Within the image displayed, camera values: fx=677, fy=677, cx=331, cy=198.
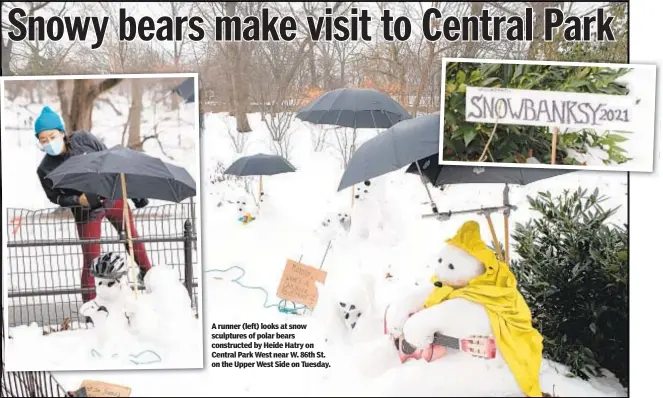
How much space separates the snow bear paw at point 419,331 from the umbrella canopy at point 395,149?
2.17ft

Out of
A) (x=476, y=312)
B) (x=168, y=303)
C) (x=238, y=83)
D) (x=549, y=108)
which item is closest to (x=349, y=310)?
(x=476, y=312)

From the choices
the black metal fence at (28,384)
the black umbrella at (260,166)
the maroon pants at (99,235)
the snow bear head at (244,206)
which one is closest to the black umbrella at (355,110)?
the black umbrella at (260,166)

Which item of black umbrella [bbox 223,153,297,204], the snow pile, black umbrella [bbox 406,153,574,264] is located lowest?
the snow pile

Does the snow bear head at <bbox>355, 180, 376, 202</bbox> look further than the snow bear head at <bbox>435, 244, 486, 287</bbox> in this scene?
Yes

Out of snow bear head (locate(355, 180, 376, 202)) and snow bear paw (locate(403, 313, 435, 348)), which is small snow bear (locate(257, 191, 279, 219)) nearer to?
snow bear head (locate(355, 180, 376, 202))

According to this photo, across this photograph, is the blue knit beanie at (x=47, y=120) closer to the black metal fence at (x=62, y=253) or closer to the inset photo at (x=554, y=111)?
the black metal fence at (x=62, y=253)

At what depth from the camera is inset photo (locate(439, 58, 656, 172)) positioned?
2.93 meters

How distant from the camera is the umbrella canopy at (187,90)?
304 centimetres

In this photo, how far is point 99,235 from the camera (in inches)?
122

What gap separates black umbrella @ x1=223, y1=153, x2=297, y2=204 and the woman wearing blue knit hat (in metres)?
0.45

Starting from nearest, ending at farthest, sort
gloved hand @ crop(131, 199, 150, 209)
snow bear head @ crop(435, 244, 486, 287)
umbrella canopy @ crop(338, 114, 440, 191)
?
umbrella canopy @ crop(338, 114, 440, 191)
snow bear head @ crop(435, 244, 486, 287)
gloved hand @ crop(131, 199, 150, 209)

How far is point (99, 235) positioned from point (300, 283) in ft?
3.10

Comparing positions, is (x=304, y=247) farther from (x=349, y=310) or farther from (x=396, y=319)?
(x=396, y=319)

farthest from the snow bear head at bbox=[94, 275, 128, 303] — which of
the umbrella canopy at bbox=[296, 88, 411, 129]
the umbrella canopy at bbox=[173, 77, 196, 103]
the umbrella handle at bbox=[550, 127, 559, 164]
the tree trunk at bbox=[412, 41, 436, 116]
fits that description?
the umbrella handle at bbox=[550, 127, 559, 164]
